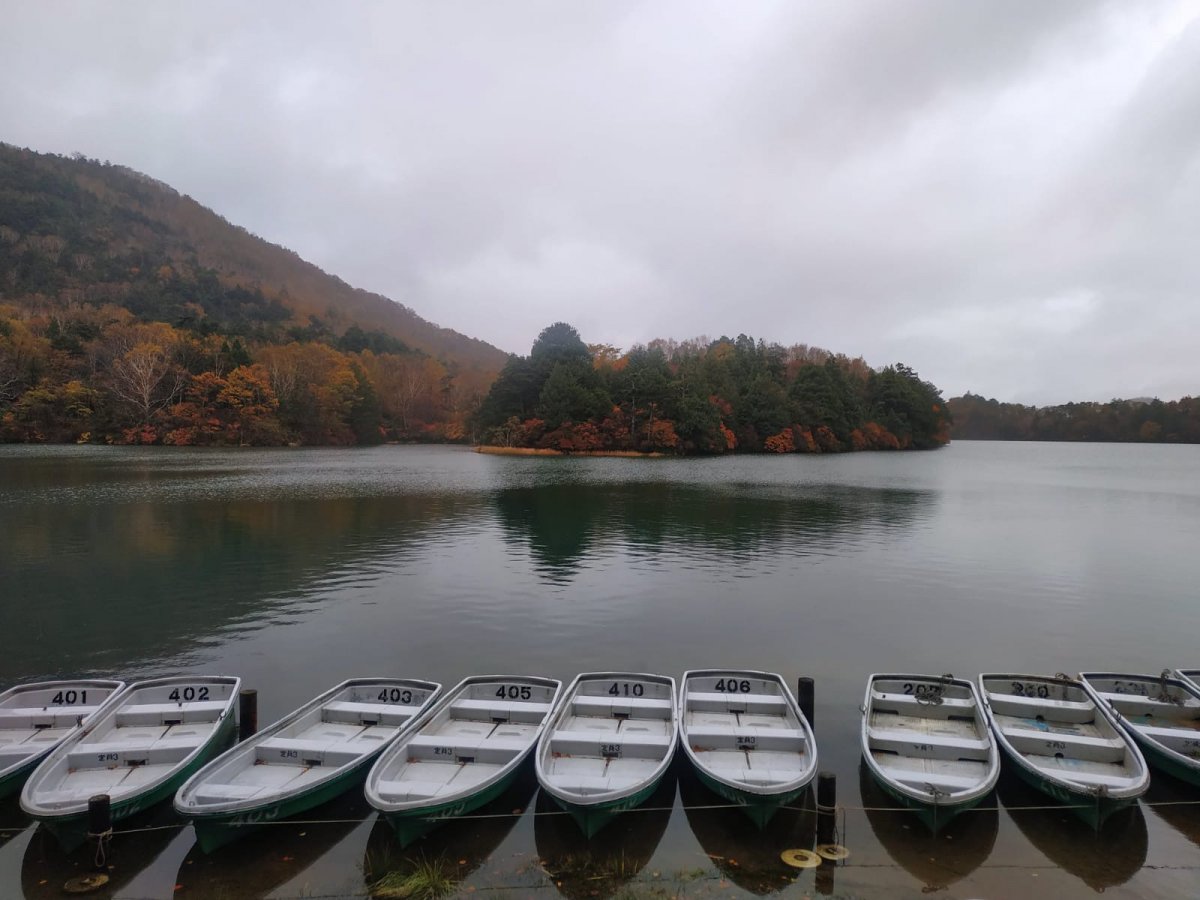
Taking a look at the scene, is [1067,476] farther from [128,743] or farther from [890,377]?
[128,743]

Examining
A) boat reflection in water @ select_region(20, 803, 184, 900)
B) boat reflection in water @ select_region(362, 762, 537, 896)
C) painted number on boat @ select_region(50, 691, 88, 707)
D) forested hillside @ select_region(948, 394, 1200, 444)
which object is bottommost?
boat reflection in water @ select_region(362, 762, 537, 896)

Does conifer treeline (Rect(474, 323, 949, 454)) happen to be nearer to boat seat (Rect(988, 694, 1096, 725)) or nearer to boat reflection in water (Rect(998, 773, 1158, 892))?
boat seat (Rect(988, 694, 1096, 725))

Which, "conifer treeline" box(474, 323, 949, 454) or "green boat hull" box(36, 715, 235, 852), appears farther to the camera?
"conifer treeline" box(474, 323, 949, 454)

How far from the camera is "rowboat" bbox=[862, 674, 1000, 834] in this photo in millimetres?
8828

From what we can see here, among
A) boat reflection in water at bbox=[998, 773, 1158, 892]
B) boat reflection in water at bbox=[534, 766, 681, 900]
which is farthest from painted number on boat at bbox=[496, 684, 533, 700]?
boat reflection in water at bbox=[998, 773, 1158, 892]

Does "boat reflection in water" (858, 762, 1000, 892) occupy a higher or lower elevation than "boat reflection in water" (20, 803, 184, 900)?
lower

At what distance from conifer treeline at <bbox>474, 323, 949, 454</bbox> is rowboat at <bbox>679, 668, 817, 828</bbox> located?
8164 centimetres

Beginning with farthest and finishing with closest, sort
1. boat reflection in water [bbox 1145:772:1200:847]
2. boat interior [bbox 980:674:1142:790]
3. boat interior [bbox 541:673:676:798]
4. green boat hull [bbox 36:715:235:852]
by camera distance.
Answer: boat interior [bbox 980:674:1142:790] < boat reflection in water [bbox 1145:772:1200:847] < boat interior [bbox 541:673:676:798] < green boat hull [bbox 36:715:235:852]

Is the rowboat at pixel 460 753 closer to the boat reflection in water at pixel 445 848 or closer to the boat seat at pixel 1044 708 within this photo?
the boat reflection in water at pixel 445 848

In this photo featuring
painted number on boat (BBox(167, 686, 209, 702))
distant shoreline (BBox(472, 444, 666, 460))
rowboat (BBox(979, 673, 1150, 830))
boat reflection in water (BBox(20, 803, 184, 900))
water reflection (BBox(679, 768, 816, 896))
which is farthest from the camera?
distant shoreline (BBox(472, 444, 666, 460))

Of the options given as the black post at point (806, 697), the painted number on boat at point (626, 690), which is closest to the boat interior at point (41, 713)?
the painted number on boat at point (626, 690)

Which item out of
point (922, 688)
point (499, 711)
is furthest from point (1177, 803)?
point (499, 711)

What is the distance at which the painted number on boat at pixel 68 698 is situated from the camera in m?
11.5

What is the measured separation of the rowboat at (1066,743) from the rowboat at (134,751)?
11975mm
